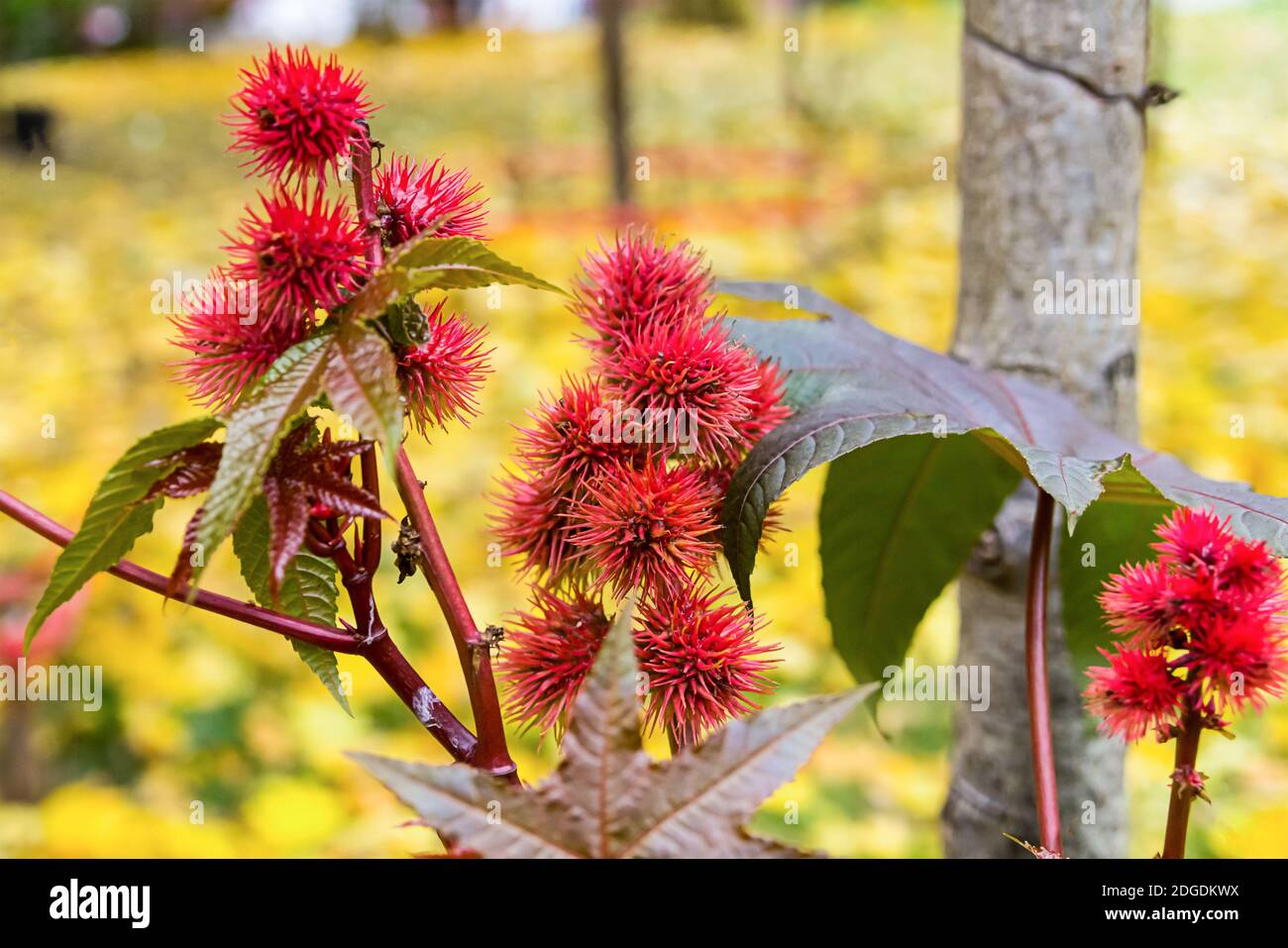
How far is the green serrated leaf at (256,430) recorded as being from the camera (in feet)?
1.33

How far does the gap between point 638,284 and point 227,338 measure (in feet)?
0.73

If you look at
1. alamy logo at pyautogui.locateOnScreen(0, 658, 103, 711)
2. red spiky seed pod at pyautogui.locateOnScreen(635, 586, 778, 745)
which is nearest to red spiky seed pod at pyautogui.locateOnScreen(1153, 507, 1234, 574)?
red spiky seed pod at pyautogui.locateOnScreen(635, 586, 778, 745)

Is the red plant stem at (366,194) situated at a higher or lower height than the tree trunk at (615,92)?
lower

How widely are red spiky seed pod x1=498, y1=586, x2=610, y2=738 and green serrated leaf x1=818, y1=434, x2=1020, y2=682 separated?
29 cm

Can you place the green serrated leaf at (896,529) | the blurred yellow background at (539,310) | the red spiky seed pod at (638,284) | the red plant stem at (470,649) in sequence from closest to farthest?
the red plant stem at (470,649)
the red spiky seed pod at (638,284)
the green serrated leaf at (896,529)
the blurred yellow background at (539,310)

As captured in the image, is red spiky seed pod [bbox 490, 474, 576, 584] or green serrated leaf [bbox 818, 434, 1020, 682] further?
green serrated leaf [bbox 818, 434, 1020, 682]

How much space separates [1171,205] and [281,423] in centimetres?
413

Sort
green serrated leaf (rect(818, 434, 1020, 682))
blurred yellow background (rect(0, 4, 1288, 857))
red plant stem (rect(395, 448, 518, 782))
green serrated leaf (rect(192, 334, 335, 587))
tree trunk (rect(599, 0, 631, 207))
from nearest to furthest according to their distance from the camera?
green serrated leaf (rect(192, 334, 335, 587)) < red plant stem (rect(395, 448, 518, 782)) < green serrated leaf (rect(818, 434, 1020, 682)) < blurred yellow background (rect(0, 4, 1288, 857)) < tree trunk (rect(599, 0, 631, 207))

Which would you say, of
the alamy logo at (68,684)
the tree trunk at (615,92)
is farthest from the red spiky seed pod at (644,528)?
the tree trunk at (615,92)

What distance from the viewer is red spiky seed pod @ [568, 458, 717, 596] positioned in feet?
1.76

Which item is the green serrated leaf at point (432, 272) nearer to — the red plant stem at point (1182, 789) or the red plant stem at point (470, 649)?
the red plant stem at point (470, 649)
